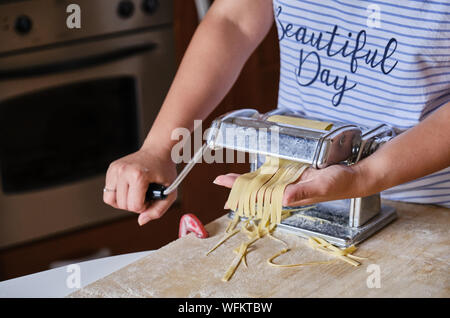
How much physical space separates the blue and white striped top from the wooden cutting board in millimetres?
214

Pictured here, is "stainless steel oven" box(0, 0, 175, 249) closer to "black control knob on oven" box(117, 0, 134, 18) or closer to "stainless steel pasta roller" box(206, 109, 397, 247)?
"black control knob on oven" box(117, 0, 134, 18)

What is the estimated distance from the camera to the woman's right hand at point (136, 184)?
1.05 m

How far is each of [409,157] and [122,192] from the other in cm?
47

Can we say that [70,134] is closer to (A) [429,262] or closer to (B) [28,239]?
(B) [28,239]

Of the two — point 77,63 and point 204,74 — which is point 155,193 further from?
point 77,63

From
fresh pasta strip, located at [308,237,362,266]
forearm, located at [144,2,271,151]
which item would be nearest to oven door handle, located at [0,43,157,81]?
forearm, located at [144,2,271,151]

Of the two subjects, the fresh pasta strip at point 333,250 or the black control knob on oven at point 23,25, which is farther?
the black control knob on oven at point 23,25

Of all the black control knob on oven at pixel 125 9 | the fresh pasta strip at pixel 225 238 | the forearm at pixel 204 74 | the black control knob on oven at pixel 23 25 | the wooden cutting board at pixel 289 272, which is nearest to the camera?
the wooden cutting board at pixel 289 272

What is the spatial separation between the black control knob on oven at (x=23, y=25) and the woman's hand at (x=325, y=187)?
1.25 m

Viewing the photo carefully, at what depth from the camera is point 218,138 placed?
102 centimetres

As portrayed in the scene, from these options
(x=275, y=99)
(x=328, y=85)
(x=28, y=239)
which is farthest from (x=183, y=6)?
(x=328, y=85)
